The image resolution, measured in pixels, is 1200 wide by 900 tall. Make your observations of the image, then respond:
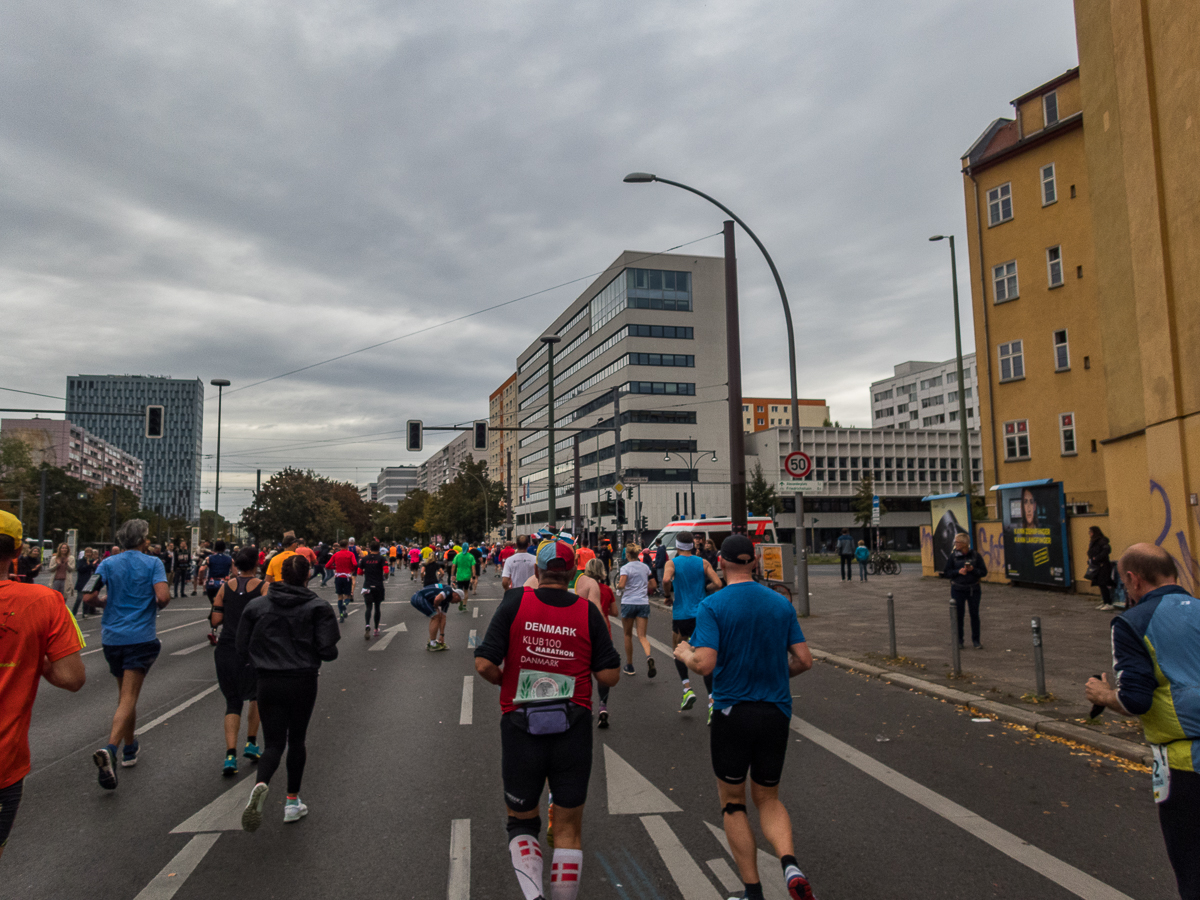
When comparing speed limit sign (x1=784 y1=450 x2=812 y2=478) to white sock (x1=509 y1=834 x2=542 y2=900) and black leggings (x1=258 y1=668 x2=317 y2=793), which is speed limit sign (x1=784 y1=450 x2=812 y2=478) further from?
white sock (x1=509 y1=834 x2=542 y2=900)

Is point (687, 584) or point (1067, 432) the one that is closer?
point (687, 584)

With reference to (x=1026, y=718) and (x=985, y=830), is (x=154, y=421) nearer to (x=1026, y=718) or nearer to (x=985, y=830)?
(x=1026, y=718)

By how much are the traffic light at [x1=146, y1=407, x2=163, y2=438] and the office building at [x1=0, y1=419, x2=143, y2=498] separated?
9714cm

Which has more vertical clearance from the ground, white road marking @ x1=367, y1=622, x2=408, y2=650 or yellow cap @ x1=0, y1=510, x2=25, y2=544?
yellow cap @ x1=0, y1=510, x2=25, y2=544

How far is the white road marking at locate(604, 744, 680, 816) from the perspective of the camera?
5383 millimetres

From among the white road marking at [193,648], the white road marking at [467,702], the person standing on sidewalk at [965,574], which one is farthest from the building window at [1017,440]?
the white road marking at [193,648]

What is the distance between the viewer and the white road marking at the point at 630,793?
5.38 metres

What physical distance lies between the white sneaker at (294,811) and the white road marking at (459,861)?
39.6 inches

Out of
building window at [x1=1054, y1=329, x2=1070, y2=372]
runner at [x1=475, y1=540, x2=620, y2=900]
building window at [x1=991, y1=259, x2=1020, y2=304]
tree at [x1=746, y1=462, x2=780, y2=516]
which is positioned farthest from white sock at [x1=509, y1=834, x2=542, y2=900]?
tree at [x1=746, y1=462, x2=780, y2=516]

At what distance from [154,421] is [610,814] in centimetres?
2140

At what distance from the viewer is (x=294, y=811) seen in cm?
520

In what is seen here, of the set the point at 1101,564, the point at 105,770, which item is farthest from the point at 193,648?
the point at 1101,564

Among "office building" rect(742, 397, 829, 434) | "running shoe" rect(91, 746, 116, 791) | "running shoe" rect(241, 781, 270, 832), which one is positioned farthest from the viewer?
"office building" rect(742, 397, 829, 434)

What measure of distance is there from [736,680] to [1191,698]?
1.82 meters
